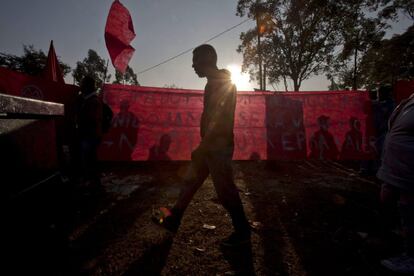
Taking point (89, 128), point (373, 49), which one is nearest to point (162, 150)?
point (89, 128)

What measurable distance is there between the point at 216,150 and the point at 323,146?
4357mm

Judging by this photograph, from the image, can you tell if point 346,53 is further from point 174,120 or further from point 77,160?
point 77,160

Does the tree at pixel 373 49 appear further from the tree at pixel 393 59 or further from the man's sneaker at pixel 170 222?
the man's sneaker at pixel 170 222

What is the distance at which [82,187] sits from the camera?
3928 millimetres

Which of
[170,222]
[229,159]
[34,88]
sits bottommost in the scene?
[170,222]

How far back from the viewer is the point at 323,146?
18.1ft

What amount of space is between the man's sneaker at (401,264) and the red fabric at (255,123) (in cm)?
365

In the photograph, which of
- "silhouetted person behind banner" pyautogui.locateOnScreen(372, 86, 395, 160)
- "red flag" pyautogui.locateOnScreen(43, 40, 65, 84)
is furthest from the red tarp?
"silhouetted person behind banner" pyautogui.locateOnScreen(372, 86, 395, 160)

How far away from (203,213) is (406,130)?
2.35m

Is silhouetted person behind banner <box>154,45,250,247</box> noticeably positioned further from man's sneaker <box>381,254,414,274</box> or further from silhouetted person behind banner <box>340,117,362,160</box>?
silhouetted person behind banner <box>340,117,362,160</box>

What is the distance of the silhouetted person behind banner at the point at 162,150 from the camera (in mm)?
5227

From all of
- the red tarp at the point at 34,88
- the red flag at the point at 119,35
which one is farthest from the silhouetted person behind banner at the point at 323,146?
the red tarp at the point at 34,88

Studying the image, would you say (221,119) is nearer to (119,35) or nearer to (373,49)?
(119,35)

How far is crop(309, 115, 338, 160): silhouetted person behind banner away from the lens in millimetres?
5480
